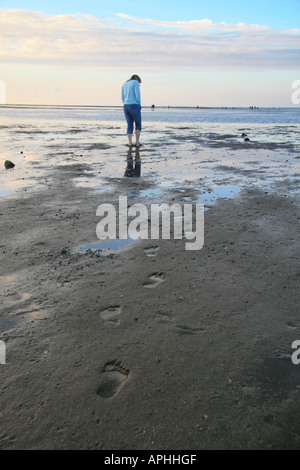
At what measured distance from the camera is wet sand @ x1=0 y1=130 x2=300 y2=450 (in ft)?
5.76

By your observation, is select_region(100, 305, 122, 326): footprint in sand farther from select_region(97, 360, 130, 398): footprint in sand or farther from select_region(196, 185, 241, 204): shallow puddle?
select_region(196, 185, 241, 204): shallow puddle

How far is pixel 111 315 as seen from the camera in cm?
269

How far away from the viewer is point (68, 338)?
2.42m

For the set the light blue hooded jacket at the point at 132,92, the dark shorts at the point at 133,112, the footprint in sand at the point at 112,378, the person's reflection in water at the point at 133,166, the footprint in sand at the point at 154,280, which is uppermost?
the light blue hooded jacket at the point at 132,92

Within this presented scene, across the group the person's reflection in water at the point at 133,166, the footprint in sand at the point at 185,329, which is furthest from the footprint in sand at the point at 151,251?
the person's reflection in water at the point at 133,166

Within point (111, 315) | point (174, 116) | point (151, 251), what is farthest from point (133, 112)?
point (174, 116)

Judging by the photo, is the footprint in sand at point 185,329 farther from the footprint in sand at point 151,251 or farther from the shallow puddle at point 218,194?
the shallow puddle at point 218,194

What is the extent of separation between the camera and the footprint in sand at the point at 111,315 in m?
2.60

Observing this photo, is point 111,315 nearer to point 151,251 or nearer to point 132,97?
point 151,251

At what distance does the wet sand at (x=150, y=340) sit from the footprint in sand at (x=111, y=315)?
0.04 ft

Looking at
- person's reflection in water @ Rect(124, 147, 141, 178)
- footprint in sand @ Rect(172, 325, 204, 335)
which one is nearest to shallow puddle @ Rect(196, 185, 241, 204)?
person's reflection in water @ Rect(124, 147, 141, 178)

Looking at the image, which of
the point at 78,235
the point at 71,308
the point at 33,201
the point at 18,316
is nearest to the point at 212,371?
the point at 71,308

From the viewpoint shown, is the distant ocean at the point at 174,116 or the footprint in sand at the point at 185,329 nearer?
the footprint in sand at the point at 185,329

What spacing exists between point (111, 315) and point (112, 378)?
645 millimetres
